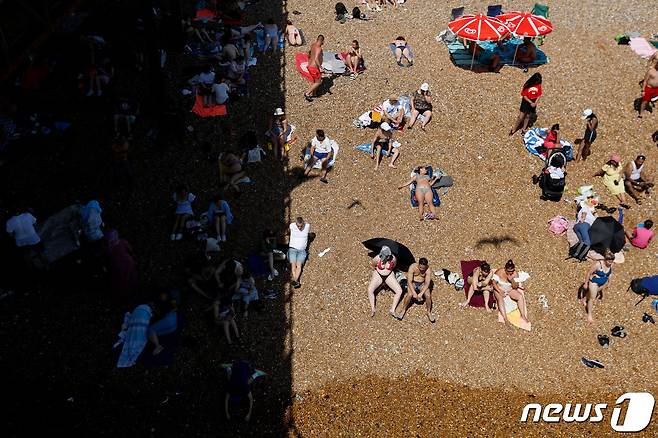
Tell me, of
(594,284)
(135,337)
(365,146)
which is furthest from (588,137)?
(135,337)

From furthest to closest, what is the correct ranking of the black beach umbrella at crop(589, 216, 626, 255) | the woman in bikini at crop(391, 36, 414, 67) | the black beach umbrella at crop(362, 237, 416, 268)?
the woman in bikini at crop(391, 36, 414, 67), the black beach umbrella at crop(589, 216, 626, 255), the black beach umbrella at crop(362, 237, 416, 268)

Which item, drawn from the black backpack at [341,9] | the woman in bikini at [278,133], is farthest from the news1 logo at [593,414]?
the black backpack at [341,9]

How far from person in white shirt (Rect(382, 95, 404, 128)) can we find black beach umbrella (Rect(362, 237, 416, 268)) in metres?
4.37

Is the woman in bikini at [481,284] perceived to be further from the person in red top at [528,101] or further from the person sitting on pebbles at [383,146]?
the person in red top at [528,101]

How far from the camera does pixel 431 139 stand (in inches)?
596

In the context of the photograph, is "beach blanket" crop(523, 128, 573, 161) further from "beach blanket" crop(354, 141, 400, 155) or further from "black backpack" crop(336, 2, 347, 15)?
"black backpack" crop(336, 2, 347, 15)

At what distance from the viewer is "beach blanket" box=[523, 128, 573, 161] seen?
14788 millimetres

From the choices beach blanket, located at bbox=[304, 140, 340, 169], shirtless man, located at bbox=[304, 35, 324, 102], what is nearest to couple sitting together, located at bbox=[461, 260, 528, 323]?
beach blanket, located at bbox=[304, 140, 340, 169]

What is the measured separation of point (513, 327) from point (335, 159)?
233 inches

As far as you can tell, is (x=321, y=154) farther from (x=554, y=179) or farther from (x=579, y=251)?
(x=579, y=251)

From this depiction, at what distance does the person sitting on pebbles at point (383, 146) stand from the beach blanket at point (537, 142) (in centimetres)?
355

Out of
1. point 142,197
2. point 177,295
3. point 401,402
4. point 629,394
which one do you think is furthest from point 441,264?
point 142,197

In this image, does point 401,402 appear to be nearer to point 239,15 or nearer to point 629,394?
point 629,394

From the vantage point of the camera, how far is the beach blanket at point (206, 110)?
50.3 feet
